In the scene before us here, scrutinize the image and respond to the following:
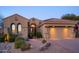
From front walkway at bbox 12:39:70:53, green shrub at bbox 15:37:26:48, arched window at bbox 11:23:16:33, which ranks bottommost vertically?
front walkway at bbox 12:39:70:53

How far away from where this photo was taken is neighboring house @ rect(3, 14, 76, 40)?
192 inches

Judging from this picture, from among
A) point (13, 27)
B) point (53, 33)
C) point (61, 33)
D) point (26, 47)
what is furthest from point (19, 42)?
point (61, 33)

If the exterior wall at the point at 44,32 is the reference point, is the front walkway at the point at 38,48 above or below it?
below

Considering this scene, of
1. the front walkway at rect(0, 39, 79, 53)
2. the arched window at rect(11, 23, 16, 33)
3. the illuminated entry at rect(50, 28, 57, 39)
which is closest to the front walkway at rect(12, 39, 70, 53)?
the front walkway at rect(0, 39, 79, 53)

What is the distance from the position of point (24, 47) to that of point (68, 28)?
790mm

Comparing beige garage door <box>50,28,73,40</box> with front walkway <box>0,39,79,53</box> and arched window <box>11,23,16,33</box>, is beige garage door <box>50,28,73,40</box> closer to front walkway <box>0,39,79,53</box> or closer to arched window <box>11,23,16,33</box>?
front walkway <box>0,39,79,53</box>

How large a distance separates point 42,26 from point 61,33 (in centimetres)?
33

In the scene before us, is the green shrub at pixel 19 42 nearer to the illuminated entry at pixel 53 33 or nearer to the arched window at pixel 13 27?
the arched window at pixel 13 27

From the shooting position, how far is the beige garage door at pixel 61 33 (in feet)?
16.0

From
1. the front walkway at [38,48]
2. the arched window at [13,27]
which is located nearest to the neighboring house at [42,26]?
the arched window at [13,27]

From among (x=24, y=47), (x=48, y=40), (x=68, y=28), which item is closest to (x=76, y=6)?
(x=68, y=28)

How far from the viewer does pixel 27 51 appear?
192 inches
